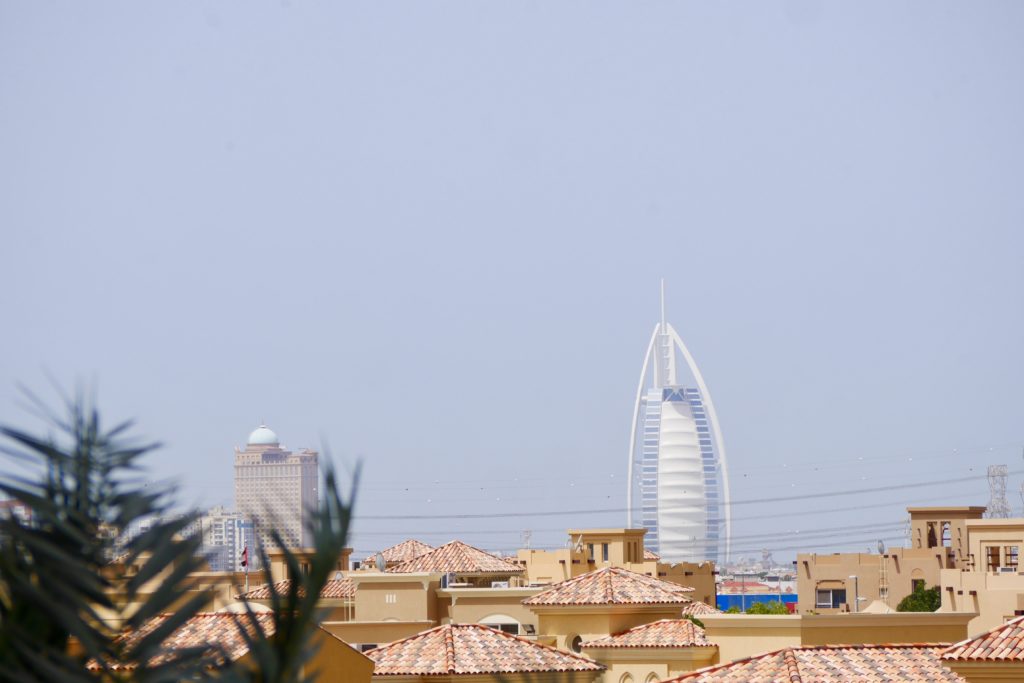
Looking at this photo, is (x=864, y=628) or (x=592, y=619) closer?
(x=864, y=628)

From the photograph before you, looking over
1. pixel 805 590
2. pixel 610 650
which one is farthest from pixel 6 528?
pixel 805 590

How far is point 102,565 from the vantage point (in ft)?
13.9

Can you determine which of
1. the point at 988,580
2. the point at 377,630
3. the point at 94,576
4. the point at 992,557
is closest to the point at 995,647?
the point at 94,576

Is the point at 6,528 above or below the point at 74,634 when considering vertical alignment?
above

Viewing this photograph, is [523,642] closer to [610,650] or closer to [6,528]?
[610,650]

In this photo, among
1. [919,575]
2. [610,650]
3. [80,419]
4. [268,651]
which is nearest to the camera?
[268,651]

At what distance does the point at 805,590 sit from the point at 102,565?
90.7 metres

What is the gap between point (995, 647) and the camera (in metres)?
18.9

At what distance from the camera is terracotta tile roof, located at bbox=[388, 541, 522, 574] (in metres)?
53.4

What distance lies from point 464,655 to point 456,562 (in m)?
25.4

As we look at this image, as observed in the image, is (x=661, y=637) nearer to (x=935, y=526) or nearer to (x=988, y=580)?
(x=988, y=580)

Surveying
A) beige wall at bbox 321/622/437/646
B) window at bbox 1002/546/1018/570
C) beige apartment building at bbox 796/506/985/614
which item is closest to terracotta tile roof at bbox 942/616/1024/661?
beige wall at bbox 321/622/437/646

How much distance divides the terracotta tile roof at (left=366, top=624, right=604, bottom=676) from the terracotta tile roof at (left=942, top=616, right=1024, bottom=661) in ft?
30.5

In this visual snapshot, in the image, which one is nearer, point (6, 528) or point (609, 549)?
point (6, 528)
